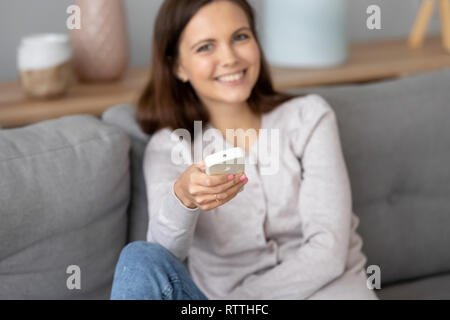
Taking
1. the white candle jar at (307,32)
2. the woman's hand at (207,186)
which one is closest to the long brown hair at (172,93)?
the woman's hand at (207,186)

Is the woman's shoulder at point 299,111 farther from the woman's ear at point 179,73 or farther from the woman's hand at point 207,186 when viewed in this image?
the woman's hand at point 207,186

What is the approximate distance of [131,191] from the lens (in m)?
1.51

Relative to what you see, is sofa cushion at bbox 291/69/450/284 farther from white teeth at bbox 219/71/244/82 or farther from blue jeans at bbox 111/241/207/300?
blue jeans at bbox 111/241/207/300

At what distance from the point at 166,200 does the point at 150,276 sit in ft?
0.53

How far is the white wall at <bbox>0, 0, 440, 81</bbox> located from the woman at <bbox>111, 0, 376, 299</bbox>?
0.73m

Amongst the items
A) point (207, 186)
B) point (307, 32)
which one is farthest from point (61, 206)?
point (307, 32)

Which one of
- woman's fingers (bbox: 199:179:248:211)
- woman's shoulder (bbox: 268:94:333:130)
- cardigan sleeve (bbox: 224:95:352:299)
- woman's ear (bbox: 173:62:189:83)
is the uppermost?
woman's ear (bbox: 173:62:189:83)

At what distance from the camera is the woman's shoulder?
143 centimetres

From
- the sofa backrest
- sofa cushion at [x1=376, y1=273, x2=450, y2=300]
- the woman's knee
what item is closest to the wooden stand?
the sofa backrest

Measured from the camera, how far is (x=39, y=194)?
1.27 metres

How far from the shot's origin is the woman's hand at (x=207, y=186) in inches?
44.3
